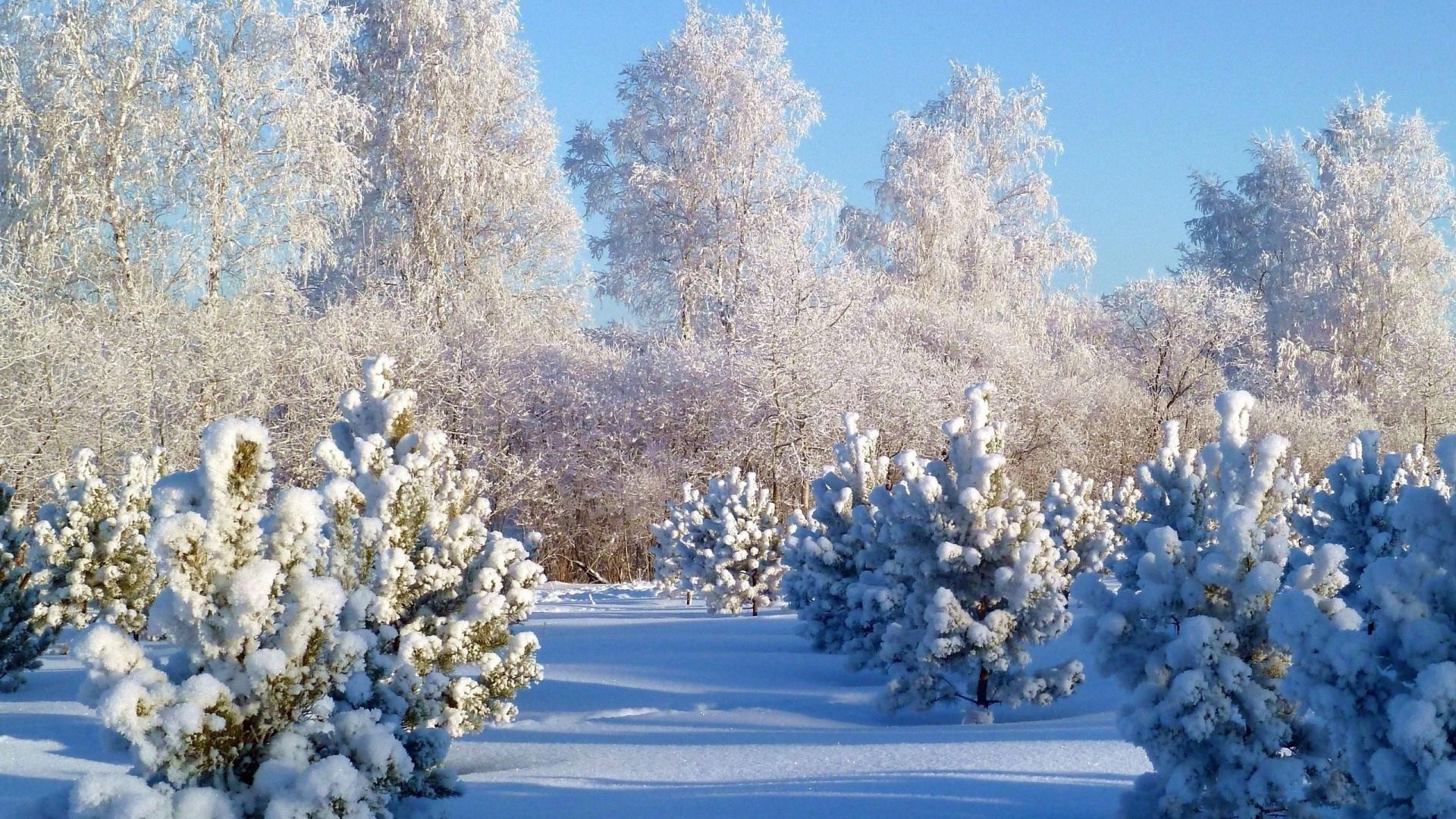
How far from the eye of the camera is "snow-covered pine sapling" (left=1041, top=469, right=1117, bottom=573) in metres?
10.5

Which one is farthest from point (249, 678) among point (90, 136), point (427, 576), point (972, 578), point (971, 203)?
point (971, 203)

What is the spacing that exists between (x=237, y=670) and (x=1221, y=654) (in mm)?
3240

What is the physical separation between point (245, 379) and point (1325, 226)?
2443 cm

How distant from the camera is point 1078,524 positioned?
43.8 feet

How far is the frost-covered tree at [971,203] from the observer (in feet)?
84.1

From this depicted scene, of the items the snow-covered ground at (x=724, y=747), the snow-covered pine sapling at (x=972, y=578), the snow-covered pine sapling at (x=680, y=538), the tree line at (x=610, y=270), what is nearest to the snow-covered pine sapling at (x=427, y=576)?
the snow-covered ground at (x=724, y=747)

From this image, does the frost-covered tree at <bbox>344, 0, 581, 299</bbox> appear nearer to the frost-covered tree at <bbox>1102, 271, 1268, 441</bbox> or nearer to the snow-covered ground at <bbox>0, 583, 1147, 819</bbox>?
the snow-covered ground at <bbox>0, 583, 1147, 819</bbox>

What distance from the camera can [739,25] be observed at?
22703 mm

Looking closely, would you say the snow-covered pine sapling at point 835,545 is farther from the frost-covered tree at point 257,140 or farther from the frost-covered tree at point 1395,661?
the frost-covered tree at point 257,140

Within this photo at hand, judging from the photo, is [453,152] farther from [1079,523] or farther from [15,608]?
[15,608]

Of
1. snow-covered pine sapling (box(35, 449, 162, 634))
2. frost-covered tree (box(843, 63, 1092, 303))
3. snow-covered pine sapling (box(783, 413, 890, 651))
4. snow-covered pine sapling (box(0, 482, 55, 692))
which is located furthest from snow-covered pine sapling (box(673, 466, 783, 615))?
frost-covered tree (box(843, 63, 1092, 303))

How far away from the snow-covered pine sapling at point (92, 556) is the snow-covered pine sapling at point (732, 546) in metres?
5.77

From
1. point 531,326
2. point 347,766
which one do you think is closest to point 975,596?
point 347,766

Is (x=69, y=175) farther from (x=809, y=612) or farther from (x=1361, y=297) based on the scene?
(x=1361, y=297)
